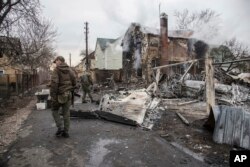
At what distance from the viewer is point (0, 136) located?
7.06 metres

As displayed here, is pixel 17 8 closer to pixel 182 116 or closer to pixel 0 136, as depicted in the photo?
pixel 0 136

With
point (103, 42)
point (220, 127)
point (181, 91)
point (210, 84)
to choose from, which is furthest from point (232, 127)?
point (103, 42)

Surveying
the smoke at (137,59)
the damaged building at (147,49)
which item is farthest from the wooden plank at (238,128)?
the smoke at (137,59)

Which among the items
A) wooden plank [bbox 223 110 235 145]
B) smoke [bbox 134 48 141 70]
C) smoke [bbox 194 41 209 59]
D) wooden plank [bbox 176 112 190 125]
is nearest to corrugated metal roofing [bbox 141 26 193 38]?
smoke [bbox 194 41 209 59]

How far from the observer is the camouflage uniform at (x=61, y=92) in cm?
648

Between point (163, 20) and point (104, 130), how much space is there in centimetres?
1758

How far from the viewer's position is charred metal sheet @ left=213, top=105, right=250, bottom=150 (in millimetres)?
5855

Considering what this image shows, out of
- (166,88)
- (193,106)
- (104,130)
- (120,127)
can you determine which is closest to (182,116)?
(193,106)

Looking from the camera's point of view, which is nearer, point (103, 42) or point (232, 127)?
point (232, 127)

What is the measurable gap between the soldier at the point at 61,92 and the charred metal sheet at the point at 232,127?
3.64 metres

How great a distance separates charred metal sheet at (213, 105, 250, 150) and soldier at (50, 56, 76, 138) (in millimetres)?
3638

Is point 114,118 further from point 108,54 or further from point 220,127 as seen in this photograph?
point 108,54

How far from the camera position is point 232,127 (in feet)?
20.0

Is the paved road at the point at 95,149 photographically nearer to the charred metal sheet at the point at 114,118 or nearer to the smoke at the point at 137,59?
the charred metal sheet at the point at 114,118
